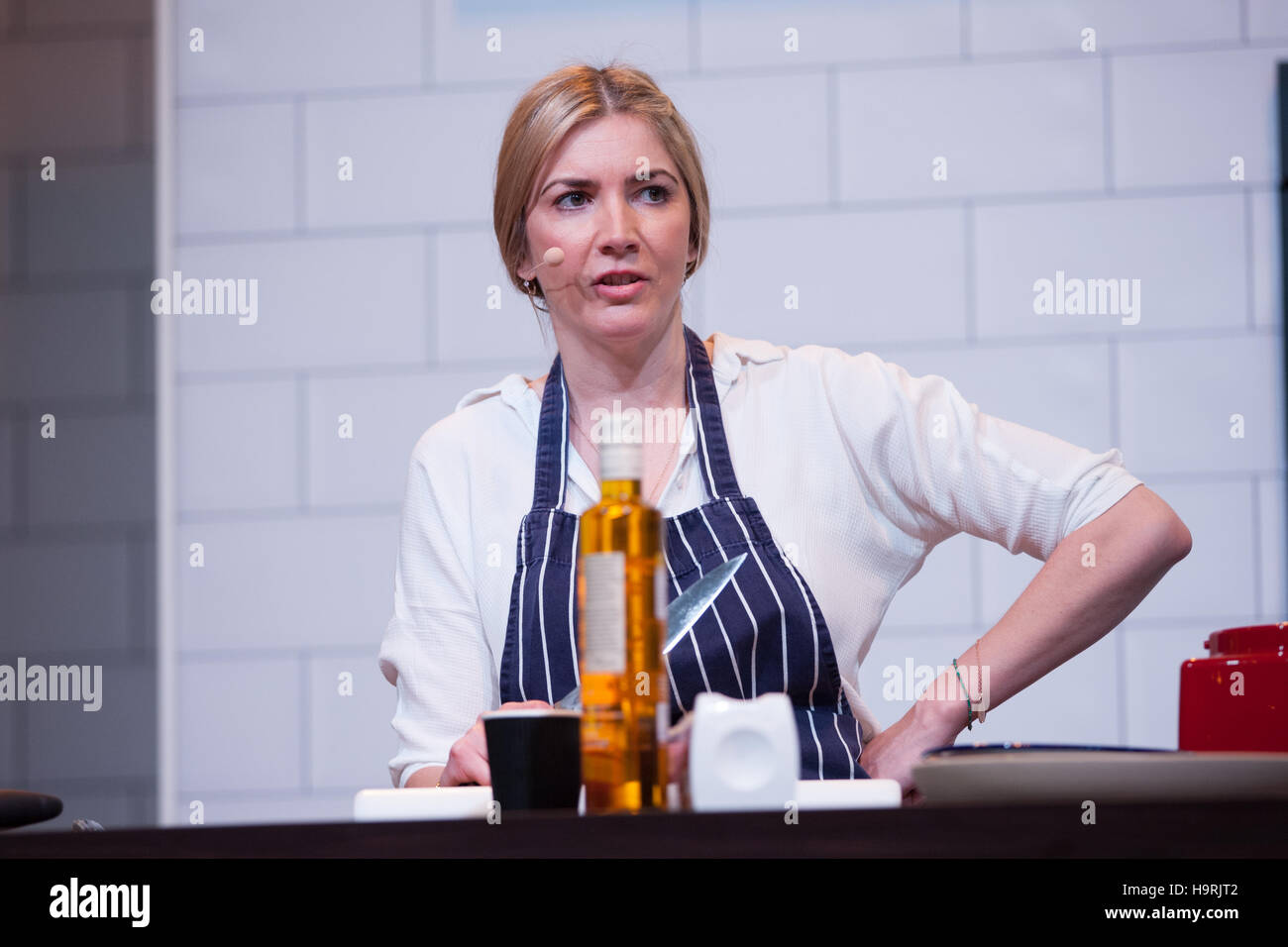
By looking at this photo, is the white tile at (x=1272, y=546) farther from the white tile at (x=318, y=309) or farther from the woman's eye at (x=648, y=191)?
the white tile at (x=318, y=309)

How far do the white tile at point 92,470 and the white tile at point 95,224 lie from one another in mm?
265

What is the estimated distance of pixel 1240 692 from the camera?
1.05 m

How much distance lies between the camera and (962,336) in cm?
222

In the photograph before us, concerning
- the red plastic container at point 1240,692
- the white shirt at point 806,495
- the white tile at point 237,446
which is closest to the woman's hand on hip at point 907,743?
the white shirt at point 806,495

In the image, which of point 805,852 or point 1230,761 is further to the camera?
point 1230,761

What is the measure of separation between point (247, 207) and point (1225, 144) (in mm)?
1633

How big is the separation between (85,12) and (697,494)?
1626 mm

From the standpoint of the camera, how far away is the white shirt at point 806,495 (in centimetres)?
145

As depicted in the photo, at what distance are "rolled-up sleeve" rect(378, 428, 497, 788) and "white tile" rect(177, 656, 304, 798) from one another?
87cm

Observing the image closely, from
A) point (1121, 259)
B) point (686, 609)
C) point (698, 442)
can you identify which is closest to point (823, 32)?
point (1121, 259)

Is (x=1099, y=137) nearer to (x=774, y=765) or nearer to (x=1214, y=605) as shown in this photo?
(x=1214, y=605)

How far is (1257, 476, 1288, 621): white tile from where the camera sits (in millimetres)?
2127
